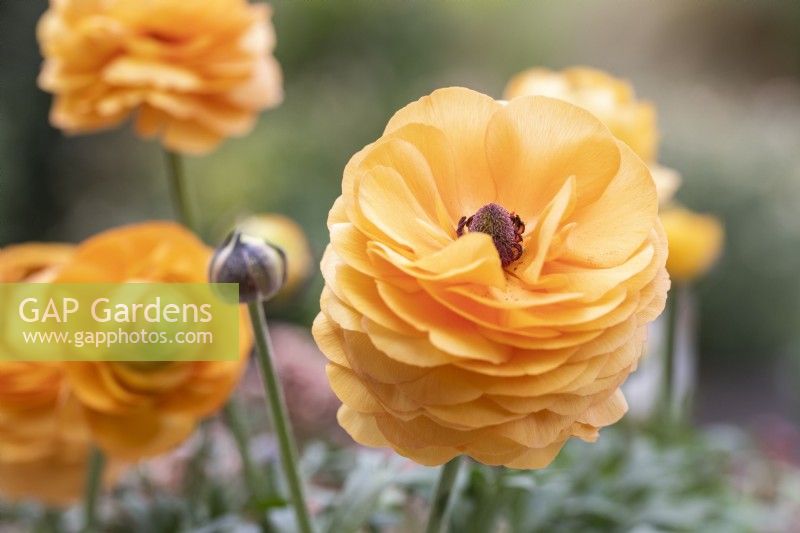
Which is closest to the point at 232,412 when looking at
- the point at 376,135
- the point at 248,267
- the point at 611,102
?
the point at 248,267

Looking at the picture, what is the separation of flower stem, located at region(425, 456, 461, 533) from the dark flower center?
0.09 m

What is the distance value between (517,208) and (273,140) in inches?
75.8

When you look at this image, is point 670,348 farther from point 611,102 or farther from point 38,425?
point 38,425

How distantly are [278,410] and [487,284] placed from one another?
129mm

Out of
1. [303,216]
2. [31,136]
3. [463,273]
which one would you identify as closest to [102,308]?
[463,273]

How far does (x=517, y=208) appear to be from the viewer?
0.33 metres

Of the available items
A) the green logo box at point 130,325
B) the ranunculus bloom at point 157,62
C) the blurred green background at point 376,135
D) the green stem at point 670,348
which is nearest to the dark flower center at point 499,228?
the green logo box at point 130,325

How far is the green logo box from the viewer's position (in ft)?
1.44

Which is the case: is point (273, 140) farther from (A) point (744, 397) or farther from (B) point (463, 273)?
(B) point (463, 273)

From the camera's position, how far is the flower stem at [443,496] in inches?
13.6

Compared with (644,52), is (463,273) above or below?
above

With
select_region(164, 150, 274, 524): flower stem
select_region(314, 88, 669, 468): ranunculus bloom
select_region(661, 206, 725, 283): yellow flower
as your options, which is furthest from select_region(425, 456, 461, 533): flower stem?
select_region(661, 206, 725, 283): yellow flower

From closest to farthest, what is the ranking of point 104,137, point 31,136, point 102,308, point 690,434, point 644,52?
point 102,308 → point 690,434 → point 31,136 → point 104,137 → point 644,52

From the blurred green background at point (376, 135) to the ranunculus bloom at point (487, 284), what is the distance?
4.75 ft
